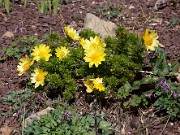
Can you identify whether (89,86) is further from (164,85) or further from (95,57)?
(164,85)

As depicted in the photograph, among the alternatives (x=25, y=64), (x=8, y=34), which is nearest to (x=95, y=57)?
(x=25, y=64)

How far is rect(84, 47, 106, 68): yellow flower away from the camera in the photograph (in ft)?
9.61

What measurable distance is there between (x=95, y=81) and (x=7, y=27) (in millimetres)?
1579

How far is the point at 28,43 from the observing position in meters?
3.81

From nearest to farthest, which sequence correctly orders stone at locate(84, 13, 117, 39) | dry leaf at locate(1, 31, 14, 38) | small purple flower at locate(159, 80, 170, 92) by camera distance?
small purple flower at locate(159, 80, 170, 92) → stone at locate(84, 13, 117, 39) → dry leaf at locate(1, 31, 14, 38)

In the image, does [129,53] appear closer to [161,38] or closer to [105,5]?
[161,38]

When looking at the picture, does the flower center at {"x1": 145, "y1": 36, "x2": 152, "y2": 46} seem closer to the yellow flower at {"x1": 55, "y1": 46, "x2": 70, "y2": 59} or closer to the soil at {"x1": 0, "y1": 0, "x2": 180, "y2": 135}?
the soil at {"x1": 0, "y1": 0, "x2": 180, "y2": 135}

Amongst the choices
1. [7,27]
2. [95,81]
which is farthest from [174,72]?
[7,27]

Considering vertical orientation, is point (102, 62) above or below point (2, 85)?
above

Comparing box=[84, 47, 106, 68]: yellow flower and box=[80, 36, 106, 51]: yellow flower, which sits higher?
box=[80, 36, 106, 51]: yellow flower

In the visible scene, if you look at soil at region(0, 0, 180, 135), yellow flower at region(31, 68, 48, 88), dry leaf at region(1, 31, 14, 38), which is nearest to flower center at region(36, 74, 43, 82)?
yellow flower at region(31, 68, 48, 88)

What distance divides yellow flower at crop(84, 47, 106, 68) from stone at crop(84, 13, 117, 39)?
843 mm

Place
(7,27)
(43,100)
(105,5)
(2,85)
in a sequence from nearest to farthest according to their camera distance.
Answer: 1. (43,100)
2. (2,85)
3. (7,27)
4. (105,5)

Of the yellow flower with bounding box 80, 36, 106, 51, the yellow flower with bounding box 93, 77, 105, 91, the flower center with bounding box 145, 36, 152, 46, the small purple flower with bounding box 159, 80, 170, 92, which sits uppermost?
the flower center with bounding box 145, 36, 152, 46
